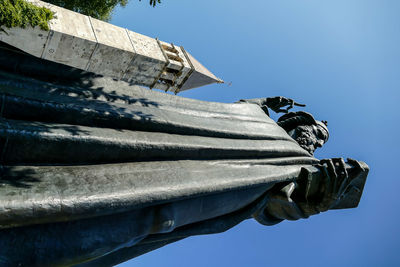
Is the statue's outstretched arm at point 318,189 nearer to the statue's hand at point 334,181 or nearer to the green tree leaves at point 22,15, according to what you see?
the statue's hand at point 334,181

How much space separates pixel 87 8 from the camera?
24719mm

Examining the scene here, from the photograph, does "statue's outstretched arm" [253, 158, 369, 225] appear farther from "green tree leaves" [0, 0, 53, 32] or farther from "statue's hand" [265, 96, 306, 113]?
"green tree leaves" [0, 0, 53, 32]

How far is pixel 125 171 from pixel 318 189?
2.45m

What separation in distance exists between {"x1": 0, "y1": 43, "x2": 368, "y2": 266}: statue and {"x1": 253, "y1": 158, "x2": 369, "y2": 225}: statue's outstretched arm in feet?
0.04

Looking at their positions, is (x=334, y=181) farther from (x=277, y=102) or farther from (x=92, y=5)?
(x=92, y=5)


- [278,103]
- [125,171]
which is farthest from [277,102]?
[125,171]

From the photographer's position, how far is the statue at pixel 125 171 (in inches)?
81.0

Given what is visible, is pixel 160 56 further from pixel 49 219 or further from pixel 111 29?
pixel 49 219

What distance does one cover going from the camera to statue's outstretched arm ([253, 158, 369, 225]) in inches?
150

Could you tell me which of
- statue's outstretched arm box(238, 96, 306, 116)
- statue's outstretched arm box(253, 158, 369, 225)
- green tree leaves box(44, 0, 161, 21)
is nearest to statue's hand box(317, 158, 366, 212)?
statue's outstretched arm box(253, 158, 369, 225)

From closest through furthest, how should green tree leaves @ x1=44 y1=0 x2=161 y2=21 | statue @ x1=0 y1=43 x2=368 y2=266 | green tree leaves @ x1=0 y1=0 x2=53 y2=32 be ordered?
1. statue @ x1=0 y1=43 x2=368 y2=266
2. green tree leaves @ x1=0 y1=0 x2=53 y2=32
3. green tree leaves @ x1=44 y1=0 x2=161 y2=21

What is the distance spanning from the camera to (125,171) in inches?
100

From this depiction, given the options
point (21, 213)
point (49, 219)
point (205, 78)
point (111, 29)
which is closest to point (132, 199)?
point (49, 219)

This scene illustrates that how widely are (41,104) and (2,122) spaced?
362 mm
